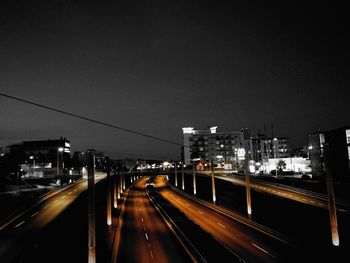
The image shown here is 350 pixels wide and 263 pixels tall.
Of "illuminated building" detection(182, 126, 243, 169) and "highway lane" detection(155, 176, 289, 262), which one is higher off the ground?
"illuminated building" detection(182, 126, 243, 169)

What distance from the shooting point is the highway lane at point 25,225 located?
2606 cm

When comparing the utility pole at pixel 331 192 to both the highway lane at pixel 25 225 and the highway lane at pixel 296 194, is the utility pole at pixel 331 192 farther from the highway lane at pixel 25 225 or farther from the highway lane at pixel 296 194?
the highway lane at pixel 25 225

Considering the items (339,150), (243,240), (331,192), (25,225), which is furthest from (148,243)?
(339,150)

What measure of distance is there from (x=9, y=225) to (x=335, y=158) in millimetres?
73575

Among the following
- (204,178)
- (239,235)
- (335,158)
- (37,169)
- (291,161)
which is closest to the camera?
(239,235)

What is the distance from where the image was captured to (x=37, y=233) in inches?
1277

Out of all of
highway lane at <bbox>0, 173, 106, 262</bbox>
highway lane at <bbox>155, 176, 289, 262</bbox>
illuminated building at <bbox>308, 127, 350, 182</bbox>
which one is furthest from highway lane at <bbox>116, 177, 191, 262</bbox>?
illuminated building at <bbox>308, 127, 350, 182</bbox>

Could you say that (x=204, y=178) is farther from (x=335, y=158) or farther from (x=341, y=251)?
(x=341, y=251)

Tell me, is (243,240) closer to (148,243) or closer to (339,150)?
(148,243)

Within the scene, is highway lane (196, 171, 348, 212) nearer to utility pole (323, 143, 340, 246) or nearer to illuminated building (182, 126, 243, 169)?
utility pole (323, 143, 340, 246)

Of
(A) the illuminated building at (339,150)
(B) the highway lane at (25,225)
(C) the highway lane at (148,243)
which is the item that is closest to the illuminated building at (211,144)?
(A) the illuminated building at (339,150)

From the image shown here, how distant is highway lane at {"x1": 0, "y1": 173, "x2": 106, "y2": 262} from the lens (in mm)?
26061

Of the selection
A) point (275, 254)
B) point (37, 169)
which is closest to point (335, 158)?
point (275, 254)

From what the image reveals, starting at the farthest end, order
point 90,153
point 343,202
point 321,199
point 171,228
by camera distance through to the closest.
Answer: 1. point 321,199
2. point 343,202
3. point 171,228
4. point 90,153
